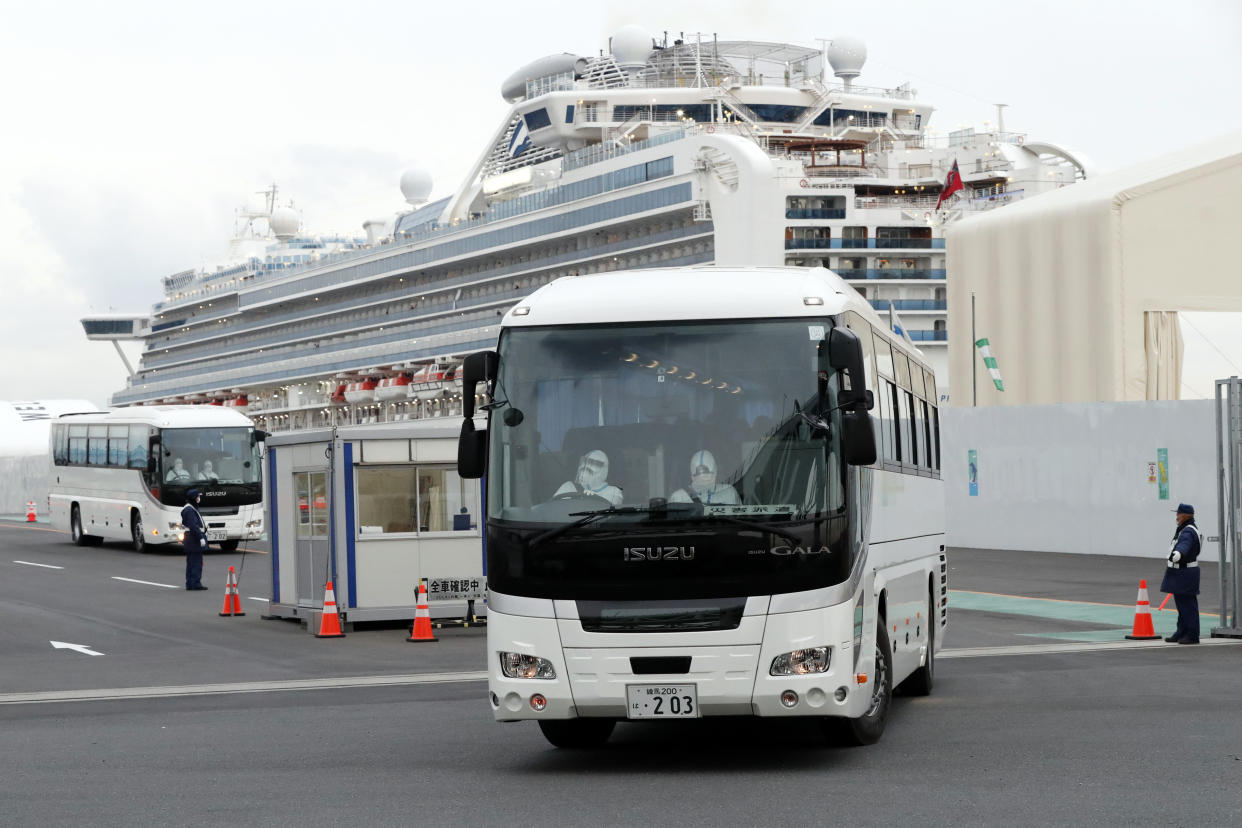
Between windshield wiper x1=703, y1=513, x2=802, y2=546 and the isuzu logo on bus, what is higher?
windshield wiper x1=703, y1=513, x2=802, y2=546

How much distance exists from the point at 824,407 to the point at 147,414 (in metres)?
30.8

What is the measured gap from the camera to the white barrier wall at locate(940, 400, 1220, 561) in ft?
95.6

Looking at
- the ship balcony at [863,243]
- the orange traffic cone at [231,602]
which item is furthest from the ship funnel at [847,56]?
the orange traffic cone at [231,602]

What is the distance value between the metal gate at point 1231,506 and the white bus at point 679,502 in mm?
8276

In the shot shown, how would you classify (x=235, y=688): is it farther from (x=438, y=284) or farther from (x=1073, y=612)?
(x=438, y=284)

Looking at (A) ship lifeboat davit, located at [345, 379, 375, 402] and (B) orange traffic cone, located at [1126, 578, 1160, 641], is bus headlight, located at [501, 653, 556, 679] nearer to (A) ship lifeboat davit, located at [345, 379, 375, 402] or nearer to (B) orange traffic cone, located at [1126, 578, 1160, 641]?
(B) orange traffic cone, located at [1126, 578, 1160, 641]

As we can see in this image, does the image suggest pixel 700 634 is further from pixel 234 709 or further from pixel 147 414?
pixel 147 414

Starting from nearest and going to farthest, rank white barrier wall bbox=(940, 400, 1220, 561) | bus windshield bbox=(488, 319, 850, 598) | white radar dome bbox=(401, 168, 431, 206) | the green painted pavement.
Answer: bus windshield bbox=(488, 319, 850, 598) → the green painted pavement → white barrier wall bbox=(940, 400, 1220, 561) → white radar dome bbox=(401, 168, 431, 206)

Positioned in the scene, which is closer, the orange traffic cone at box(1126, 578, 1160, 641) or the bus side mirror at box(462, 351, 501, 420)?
the bus side mirror at box(462, 351, 501, 420)

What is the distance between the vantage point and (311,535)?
68.3ft

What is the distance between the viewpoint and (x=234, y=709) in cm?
1351

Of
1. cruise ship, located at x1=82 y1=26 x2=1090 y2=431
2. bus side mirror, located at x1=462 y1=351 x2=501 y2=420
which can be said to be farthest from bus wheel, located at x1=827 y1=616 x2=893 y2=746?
cruise ship, located at x1=82 y1=26 x2=1090 y2=431

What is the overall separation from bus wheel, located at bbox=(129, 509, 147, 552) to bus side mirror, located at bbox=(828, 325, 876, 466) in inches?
1219

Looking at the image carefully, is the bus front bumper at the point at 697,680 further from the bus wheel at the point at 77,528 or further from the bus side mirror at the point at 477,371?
the bus wheel at the point at 77,528
